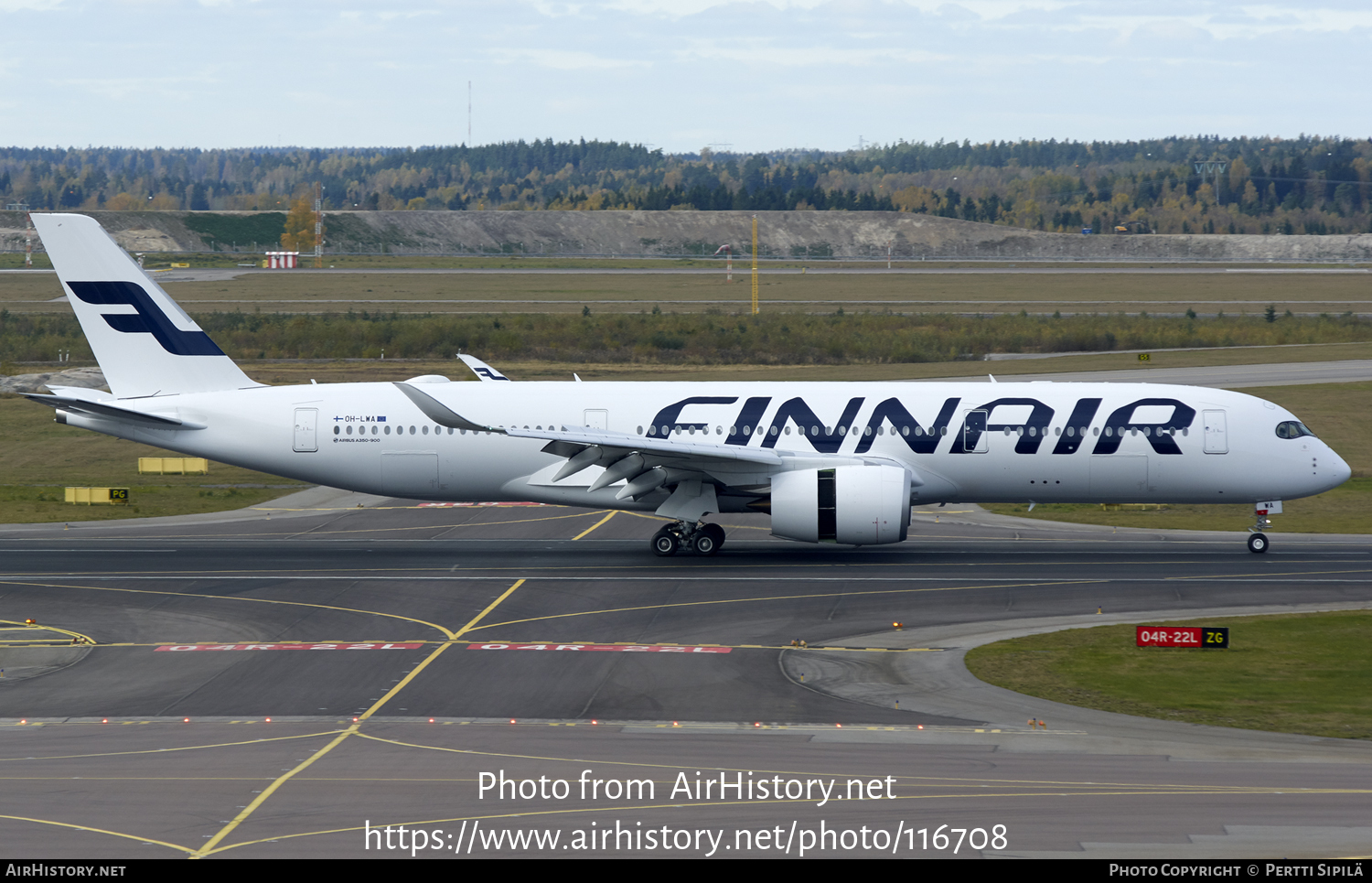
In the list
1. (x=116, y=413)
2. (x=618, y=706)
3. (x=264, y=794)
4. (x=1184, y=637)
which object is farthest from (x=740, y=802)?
(x=116, y=413)

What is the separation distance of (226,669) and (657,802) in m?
12.5

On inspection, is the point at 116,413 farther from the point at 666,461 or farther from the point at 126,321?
the point at 666,461

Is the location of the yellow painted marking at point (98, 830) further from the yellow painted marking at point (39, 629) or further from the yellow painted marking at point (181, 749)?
the yellow painted marking at point (39, 629)

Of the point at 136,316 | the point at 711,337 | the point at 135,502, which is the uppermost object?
the point at 136,316

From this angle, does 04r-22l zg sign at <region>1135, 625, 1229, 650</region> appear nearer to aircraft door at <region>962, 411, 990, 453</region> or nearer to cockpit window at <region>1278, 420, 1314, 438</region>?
aircraft door at <region>962, 411, 990, 453</region>

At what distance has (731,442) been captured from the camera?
39.5 meters

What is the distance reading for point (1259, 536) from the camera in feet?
130

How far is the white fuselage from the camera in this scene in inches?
1534

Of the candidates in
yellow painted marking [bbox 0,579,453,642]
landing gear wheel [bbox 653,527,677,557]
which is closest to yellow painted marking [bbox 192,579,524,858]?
yellow painted marking [bbox 0,579,453,642]

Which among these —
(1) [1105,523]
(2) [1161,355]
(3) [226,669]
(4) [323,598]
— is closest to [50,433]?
(4) [323,598]

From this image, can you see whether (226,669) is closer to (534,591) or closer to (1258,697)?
(534,591)

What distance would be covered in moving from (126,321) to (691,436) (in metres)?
17.4

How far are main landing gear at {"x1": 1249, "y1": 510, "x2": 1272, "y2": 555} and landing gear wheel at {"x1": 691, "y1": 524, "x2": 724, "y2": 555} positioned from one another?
1535 cm

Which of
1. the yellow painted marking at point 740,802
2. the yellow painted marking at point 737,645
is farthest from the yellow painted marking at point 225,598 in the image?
the yellow painted marking at point 740,802
